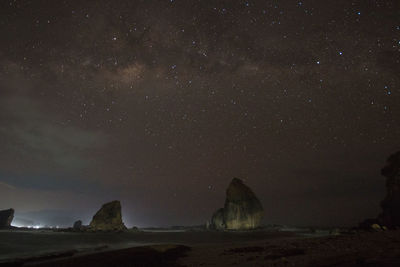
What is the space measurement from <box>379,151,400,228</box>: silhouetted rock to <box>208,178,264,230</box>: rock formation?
7594 cm

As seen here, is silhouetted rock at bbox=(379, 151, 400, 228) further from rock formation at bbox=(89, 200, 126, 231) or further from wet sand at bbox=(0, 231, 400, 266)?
rock formation at bbox=(89, 200, 126, 231)

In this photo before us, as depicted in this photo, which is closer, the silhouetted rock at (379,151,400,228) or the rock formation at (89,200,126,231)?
the silhouetted rock at (379,151,400,228)

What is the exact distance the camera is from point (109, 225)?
332ft

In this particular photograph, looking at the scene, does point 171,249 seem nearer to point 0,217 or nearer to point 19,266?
point 19,266

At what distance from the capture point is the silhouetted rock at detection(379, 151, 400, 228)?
149 ft

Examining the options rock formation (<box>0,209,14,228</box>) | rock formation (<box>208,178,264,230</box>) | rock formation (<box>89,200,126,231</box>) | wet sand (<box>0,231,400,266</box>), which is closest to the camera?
wet sand (<box>0,231,400,266</box>)

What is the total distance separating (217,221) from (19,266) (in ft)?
411

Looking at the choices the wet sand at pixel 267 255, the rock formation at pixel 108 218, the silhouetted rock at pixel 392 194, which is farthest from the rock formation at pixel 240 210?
the wet sand at pixel 267 255

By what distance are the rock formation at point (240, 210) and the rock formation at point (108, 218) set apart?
52.7 metres

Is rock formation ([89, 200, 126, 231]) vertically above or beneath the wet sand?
beneath

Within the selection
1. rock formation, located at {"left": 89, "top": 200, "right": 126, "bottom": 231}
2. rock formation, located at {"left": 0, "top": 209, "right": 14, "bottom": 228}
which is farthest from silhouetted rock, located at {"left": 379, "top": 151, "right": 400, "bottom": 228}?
rock formation, located at {"left": 0, "top": 209, "right": 14, "bottom": 228}

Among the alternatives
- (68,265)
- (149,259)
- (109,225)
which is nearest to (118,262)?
(149,259)

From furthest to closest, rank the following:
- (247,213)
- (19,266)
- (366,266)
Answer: (247,213) → (19,266) → (366,266)

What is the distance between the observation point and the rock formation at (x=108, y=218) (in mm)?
99637
